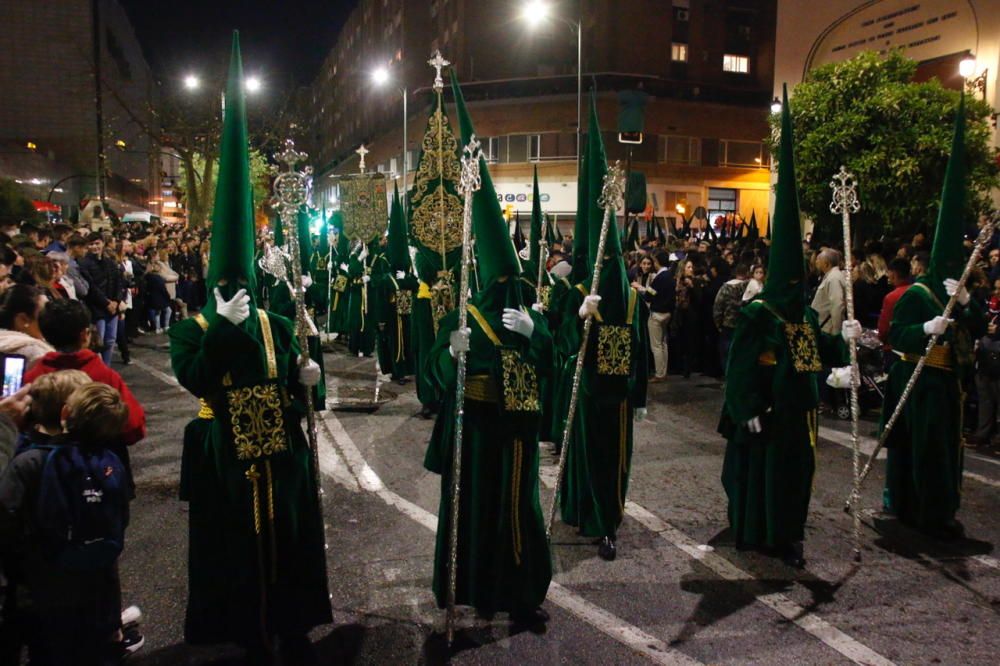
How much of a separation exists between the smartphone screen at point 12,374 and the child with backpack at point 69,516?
69 cm

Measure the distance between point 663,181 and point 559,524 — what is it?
36.0m

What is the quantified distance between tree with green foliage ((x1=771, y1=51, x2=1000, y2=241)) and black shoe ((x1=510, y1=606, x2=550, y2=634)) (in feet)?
42.9

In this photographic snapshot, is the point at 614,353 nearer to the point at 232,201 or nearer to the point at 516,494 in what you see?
the point at 516,494

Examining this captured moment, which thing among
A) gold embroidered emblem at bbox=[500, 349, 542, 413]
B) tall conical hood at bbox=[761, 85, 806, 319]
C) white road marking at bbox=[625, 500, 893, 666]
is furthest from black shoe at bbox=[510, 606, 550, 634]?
tall conical hood at bbox=[761, 85, 806, 319]

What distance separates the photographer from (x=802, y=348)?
213 inches

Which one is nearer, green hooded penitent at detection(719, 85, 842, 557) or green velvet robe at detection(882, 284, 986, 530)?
green hooded penitent at detection(719, 85, 842, 557)

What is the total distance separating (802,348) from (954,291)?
130 centimetres

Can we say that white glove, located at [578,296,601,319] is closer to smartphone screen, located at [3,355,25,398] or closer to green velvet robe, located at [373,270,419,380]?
smartphone screen, located at [3,355,25,398]

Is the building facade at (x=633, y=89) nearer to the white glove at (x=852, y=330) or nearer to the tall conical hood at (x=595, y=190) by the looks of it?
the tall conical hood at (x=595, y=190)

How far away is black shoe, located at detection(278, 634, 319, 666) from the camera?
4.09m

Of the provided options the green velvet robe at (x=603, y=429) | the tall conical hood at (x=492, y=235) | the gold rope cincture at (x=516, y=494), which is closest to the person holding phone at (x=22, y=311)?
the tall conical hood at (x=492, y=235)

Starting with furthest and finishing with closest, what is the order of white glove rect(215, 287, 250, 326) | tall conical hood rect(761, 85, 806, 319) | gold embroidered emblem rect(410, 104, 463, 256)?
gold embroidered emblem rect(410, 104, 463, 256) → tall conical hood rect(761, 85, 806, 319) → white glove rect(215, 287, 250, 326)

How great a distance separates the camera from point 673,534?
592cm

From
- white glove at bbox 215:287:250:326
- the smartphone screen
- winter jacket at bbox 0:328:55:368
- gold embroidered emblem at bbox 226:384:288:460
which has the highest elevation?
white glove at bbox 215:287:250:326
